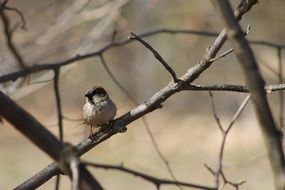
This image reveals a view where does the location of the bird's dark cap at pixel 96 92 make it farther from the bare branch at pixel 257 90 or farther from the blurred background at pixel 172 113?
the blurred background at pixel 172 113

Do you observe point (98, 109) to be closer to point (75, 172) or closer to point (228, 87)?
point (228, 87)

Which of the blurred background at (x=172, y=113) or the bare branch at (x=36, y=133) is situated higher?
the blurred background at (x=172, y=113)

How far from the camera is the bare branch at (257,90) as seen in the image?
0.60 metres

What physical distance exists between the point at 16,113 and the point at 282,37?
12.0 m

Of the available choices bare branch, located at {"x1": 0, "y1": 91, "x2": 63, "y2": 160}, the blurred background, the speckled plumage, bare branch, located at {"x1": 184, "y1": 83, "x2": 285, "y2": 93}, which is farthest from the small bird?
the blurred background

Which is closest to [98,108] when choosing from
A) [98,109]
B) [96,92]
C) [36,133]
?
[98,109]

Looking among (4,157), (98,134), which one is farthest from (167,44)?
(98,134)

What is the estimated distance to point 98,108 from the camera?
1887 millimetres

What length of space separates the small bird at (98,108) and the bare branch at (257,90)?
1.11m

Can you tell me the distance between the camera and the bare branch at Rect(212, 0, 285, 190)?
0.60 metres

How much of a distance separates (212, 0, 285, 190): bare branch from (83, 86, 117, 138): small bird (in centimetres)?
111

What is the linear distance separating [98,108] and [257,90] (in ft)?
4.26

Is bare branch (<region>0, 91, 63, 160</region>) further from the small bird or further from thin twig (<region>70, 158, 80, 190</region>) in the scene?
the small bird

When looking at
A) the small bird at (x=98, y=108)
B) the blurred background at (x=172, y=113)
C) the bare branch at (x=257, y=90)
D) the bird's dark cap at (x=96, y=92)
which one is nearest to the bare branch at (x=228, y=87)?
the small bird at (x=98, y=108)
